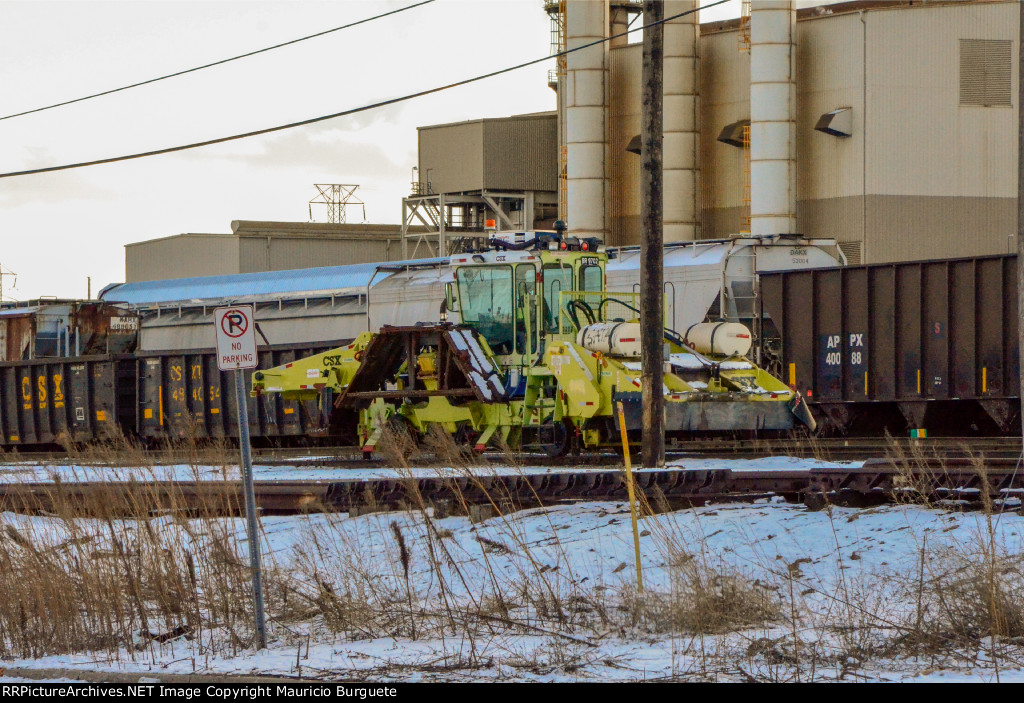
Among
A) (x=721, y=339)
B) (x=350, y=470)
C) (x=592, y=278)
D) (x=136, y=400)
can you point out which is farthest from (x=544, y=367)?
(x=136, y=400)

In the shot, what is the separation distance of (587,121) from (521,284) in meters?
31.9

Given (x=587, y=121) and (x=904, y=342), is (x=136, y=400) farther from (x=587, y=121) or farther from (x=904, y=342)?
(x=587, y=121)

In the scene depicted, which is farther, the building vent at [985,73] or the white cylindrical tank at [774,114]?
the white cylindrical tank at [774,114]

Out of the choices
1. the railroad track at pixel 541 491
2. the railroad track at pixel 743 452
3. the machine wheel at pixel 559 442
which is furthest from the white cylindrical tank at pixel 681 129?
the railroad track at pixel 541 491

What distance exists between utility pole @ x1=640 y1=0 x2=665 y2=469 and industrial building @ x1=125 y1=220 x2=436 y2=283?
45.3 meters

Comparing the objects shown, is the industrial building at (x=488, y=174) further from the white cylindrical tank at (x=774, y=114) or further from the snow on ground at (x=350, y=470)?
the snow on ground at (x=350, y=470)

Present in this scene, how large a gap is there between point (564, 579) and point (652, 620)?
147 cm

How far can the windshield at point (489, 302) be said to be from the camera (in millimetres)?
19500

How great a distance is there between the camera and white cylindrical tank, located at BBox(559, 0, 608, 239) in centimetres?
5009

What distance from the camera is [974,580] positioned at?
819cm

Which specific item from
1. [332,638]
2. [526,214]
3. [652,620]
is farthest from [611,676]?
[526,214]

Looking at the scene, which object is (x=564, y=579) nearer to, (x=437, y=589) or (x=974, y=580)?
(x=437, y=589)

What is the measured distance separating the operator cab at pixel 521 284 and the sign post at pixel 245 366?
33.2ft

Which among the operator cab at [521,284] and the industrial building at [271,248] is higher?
the industrial building at [271,248]
